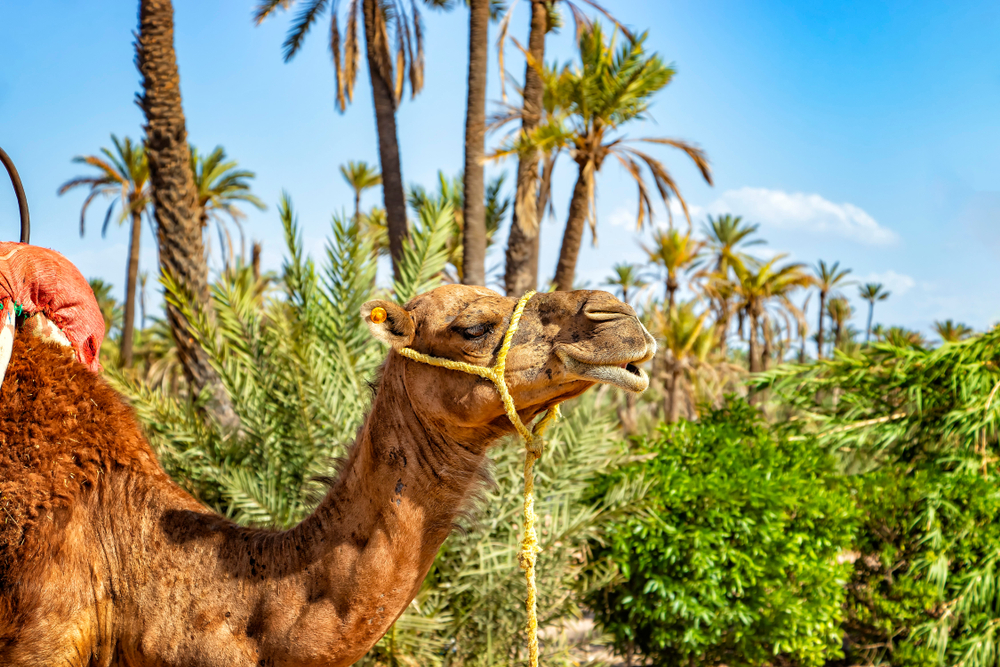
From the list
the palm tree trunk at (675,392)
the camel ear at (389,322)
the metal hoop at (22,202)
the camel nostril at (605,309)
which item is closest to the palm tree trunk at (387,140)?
the metal hoop at (22,202)

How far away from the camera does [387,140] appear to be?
12016 millimetres

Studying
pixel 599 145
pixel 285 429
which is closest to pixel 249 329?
pixel 285 429

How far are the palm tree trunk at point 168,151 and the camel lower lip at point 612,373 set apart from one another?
5.93 m

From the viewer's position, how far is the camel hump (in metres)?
2.35

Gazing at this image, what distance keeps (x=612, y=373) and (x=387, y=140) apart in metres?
10.6

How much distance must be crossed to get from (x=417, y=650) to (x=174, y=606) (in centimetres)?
300

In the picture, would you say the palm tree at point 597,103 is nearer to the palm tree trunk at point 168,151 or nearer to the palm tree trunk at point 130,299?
the palm tree trunk at point 168,151

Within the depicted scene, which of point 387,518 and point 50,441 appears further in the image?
point 50,441

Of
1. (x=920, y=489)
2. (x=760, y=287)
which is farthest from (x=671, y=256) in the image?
(x=920, y=489)

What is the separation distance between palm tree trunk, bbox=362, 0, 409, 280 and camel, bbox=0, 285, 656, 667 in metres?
8.68

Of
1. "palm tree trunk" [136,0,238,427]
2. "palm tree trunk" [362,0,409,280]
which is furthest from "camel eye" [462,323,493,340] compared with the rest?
"palm tree trunk" [362,0,409,280]

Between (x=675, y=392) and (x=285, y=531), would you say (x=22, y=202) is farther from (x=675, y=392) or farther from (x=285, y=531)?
(x=675, y=392)

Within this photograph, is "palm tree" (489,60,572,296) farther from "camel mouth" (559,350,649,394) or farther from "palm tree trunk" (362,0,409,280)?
"camel mouth" (559,350,649,394)

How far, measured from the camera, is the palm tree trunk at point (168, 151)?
24.2ft
